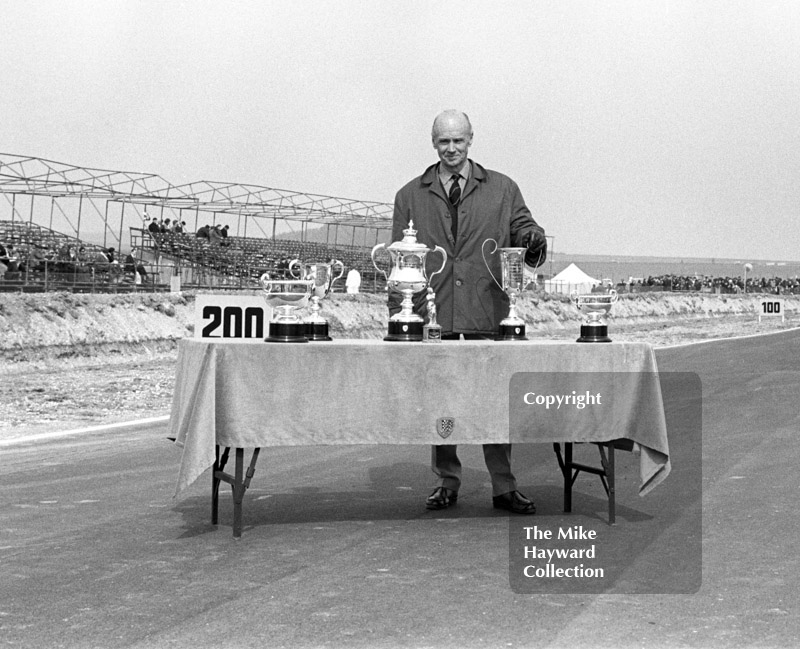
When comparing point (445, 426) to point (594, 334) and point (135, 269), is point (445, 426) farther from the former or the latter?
point (135, 269)

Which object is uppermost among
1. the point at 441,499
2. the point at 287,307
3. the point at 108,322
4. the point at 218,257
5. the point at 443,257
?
the point at 218,257

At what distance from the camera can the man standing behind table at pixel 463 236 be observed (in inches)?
301

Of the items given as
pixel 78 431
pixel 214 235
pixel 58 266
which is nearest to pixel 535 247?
pixel 78 431

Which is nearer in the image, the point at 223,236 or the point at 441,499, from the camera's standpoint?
the point at 441,499

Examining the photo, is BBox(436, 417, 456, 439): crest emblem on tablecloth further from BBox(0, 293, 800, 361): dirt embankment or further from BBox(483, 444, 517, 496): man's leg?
BBox(0, 293, 800, 361): dirt embankment

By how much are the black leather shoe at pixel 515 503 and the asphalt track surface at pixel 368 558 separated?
0.11 metres

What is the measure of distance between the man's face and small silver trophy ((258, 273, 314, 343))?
146 cm

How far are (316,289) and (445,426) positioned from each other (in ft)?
4.50

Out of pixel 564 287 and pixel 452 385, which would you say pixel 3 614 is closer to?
pixel 452 385

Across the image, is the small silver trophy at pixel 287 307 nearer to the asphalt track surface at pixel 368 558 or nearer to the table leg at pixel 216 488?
the table leg at pixel 216 488

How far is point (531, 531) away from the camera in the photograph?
697 centimetres

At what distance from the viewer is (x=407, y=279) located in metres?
7.12

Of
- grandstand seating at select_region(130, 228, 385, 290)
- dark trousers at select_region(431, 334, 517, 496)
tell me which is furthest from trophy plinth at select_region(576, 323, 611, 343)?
grandstand seating at select_region(130, 228, 385, 290)

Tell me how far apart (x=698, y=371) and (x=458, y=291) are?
16.0 metres
